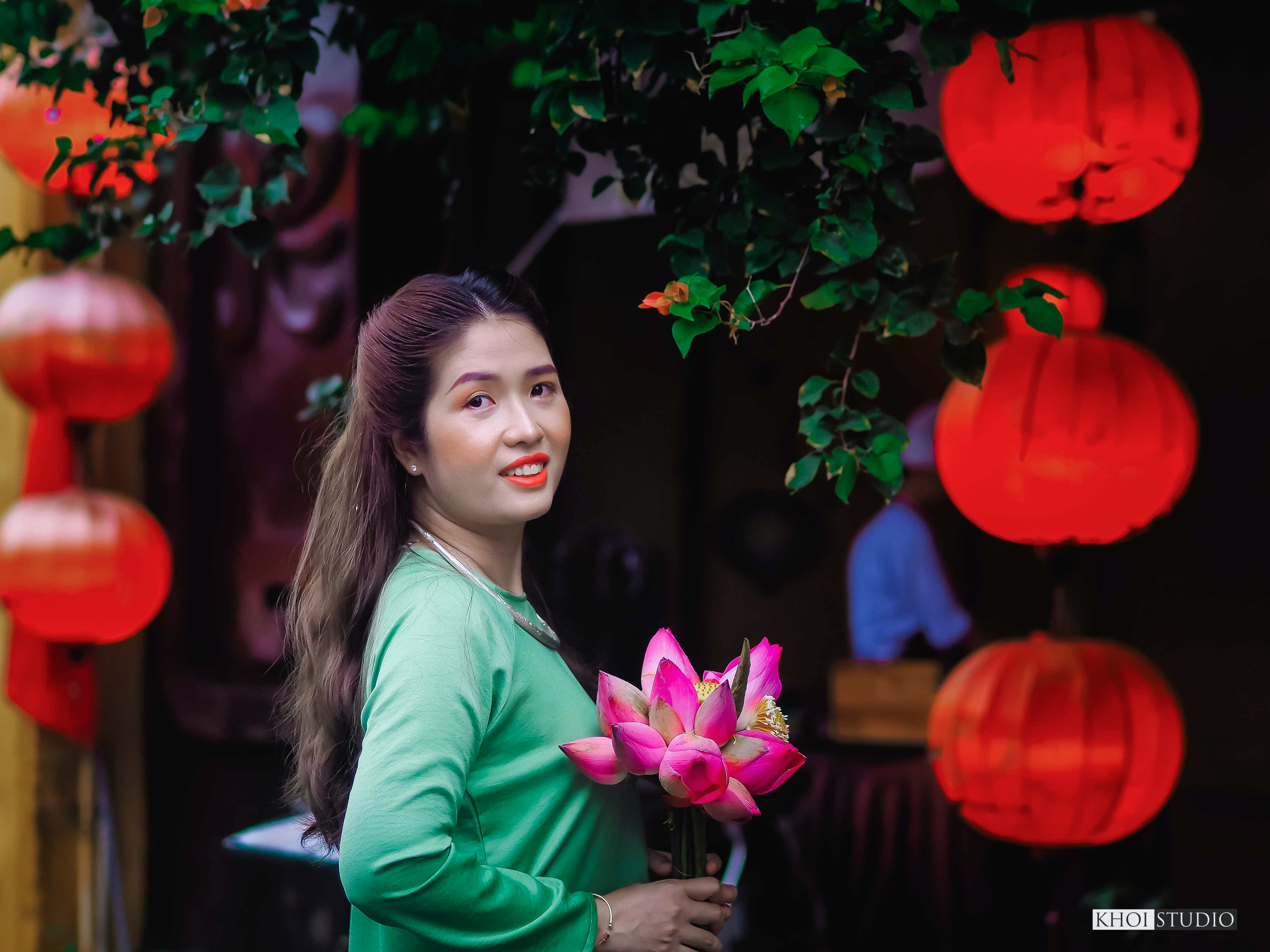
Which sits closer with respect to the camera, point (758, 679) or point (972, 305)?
point (758, 679)

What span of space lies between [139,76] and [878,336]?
6.48 feet

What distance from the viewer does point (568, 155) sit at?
93.6 inches

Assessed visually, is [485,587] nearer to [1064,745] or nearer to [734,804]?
[734,804]

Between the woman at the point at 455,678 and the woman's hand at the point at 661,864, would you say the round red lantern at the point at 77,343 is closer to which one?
the woman at the point at 455,678

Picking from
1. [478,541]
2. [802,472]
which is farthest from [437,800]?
[802,472]

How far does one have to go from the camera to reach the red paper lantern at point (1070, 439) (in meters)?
2.00

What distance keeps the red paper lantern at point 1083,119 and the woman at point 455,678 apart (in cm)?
97

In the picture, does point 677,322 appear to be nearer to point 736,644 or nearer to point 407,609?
point 407,609

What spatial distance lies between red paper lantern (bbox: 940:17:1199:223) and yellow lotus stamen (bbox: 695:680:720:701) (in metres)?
1.17

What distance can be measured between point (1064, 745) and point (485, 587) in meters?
1.21

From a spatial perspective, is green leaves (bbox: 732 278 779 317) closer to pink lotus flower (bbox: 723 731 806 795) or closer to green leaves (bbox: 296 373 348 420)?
pink lotus flower (bbox: 723 731 806 795)

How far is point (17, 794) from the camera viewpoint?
12.0 ft

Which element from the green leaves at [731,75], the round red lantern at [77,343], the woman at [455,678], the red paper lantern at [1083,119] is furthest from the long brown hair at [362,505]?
the round red lantern at [77,343]

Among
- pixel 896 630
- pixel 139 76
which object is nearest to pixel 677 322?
pixel 896 630
